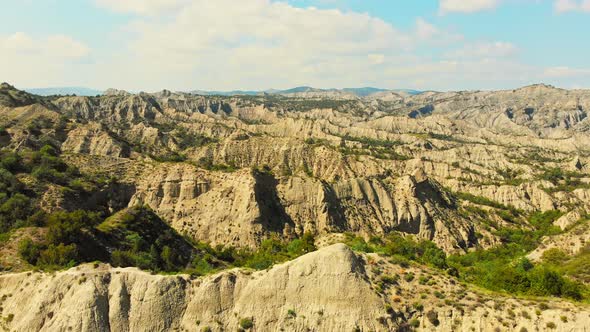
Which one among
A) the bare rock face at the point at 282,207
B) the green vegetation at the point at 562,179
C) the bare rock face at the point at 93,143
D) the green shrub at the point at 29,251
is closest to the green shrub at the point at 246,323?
the green shrub at the point at 29,251

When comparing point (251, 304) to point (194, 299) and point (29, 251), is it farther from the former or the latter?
point (29, 251)

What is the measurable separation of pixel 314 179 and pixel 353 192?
7446mm

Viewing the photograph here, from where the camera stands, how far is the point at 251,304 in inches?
1112

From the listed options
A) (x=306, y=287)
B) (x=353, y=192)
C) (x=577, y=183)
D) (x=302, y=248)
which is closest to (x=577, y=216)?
(x=577, y=183)

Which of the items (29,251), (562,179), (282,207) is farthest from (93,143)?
(562,179)

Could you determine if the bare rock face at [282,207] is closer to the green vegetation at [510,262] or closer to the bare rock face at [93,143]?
the green vegetation at [510,262]

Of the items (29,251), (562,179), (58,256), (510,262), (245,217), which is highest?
(29,251)

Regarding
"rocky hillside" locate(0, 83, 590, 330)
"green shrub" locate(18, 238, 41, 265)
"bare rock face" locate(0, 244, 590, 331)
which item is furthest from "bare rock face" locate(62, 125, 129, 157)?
"bare rock face" locate(0, 244, 590, 331)

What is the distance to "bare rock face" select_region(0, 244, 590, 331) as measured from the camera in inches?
1025

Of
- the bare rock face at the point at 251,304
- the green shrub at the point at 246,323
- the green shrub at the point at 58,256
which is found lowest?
the green shrub at the point at 246,323

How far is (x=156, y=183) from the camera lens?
63594 millimetres

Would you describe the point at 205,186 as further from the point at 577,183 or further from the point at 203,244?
the point at 577,183

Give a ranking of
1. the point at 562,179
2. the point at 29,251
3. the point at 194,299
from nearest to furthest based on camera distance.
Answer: the point at 194,299 → the point at 29,251 → the point at 562,179

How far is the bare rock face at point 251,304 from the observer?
85.4 feet
